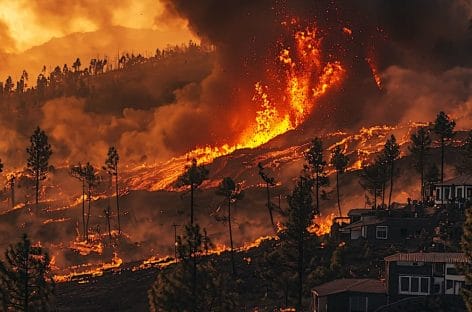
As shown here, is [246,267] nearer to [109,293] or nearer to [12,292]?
[109,293]

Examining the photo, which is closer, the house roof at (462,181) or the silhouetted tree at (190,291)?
the silhouetted tree at (190,291)

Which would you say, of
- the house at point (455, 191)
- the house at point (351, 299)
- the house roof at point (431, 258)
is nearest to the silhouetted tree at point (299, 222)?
the house at point (351, 299)

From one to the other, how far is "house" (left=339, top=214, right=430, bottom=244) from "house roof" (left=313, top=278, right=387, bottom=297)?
2370cm

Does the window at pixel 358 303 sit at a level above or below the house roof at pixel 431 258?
below

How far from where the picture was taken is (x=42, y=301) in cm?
5881

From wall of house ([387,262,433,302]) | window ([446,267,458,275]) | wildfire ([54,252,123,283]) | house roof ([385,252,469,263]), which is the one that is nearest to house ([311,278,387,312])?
wall of house ([387,262,433,302])

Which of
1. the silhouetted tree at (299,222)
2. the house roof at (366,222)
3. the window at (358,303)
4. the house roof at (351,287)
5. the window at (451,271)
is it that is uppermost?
the house roof at (366,222)

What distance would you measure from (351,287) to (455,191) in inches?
1552

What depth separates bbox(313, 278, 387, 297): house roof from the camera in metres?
70.8

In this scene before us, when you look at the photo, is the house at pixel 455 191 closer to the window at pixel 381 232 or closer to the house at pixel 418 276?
the window at pixel 381 232

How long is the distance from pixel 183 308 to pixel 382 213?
43712 mm

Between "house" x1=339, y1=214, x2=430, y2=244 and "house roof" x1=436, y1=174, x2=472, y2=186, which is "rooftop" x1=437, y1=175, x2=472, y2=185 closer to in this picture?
"house roof" x1=436, y1=174, x2=472, y2=186

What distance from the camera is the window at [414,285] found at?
234ft

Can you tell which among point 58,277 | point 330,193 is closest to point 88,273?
point 58,277
